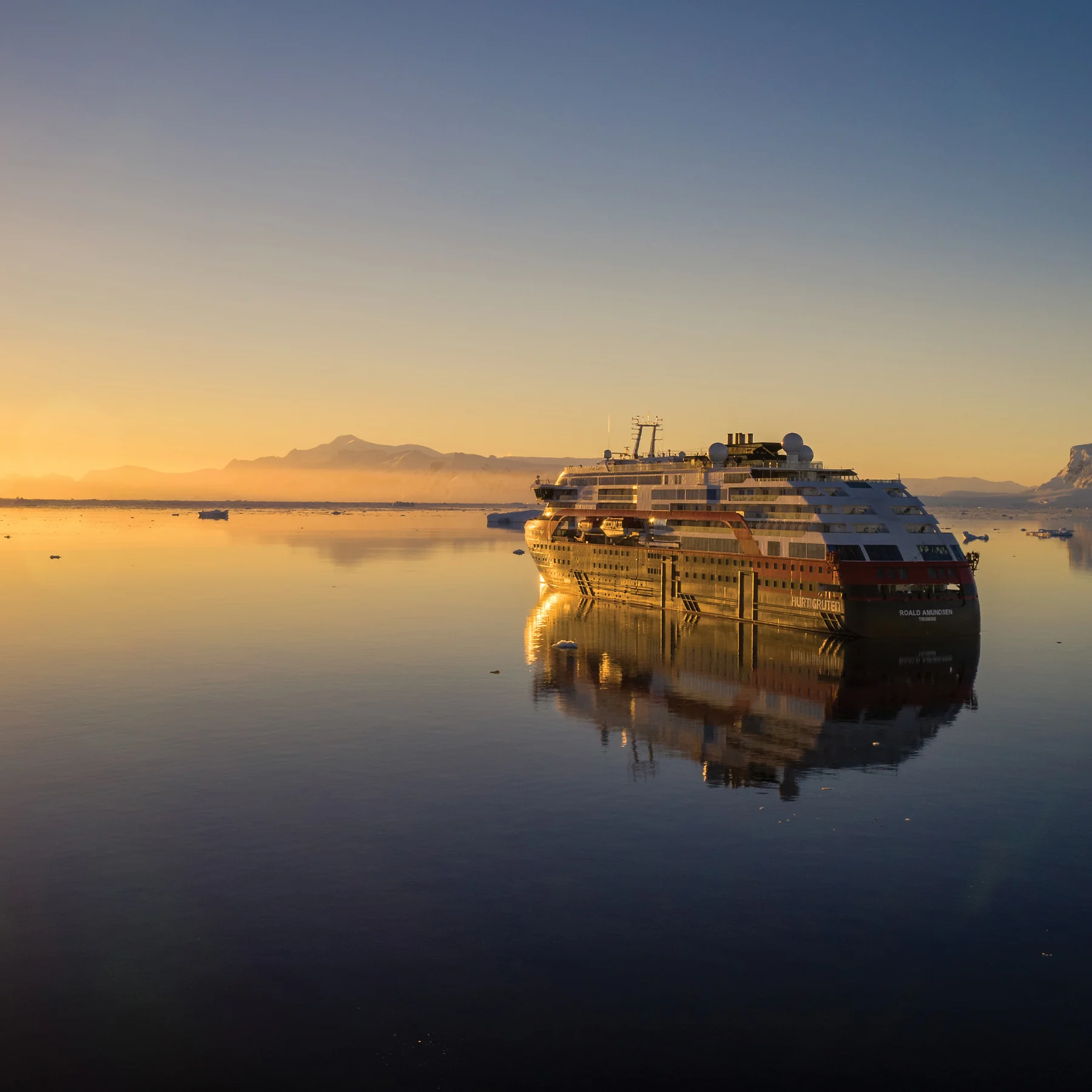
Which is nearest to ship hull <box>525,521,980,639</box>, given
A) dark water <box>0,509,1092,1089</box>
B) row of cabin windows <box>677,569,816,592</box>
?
row of cabin windows <box>677,569,816,592</box>

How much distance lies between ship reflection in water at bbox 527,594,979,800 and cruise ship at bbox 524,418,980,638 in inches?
99.6

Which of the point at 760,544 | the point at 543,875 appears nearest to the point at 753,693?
the point at 760,544

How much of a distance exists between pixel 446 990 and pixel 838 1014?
30.1 ft

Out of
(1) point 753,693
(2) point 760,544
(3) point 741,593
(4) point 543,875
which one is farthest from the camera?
(3) point 741,593

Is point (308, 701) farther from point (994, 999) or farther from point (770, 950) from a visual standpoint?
point (994, 999)

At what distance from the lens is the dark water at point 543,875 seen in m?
20.6

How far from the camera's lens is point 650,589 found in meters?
94.9

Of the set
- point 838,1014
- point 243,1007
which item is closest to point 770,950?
point 838,1014

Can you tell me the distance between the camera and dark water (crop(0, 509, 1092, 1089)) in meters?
20.6

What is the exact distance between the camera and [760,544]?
261 feet

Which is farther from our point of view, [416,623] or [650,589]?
[650,589]

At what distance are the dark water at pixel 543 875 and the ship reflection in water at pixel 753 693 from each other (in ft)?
1.24

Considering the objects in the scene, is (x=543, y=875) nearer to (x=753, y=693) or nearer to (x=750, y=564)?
(x=753, y=693)

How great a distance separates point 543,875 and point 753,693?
102 ft
